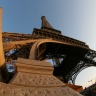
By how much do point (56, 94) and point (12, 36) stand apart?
955cm

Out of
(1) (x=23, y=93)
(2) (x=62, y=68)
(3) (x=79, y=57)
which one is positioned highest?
(1) (x=23, y=93)

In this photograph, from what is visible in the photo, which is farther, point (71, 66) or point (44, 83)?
point (71, 66)

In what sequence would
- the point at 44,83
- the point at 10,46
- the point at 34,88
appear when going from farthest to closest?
the point at 10,46, the point at 44,83, the point at 34,88

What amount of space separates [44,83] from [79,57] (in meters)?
16.1

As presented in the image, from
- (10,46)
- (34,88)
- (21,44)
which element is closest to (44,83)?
(34,88)

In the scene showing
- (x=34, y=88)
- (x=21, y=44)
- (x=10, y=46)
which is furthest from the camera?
(x=21, y=44)

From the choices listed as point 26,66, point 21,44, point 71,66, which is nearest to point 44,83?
point 26,66

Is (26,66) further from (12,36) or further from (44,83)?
(12,36)

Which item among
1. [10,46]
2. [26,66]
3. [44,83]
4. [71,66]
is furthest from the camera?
[71,66]

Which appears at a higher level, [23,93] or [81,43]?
[23,93]

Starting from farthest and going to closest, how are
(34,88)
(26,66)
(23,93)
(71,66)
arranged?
(71,66)
(26,66)
(34,88)
(23,93)

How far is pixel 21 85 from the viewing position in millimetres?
2238

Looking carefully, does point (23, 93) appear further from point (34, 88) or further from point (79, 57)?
point (79, 57)

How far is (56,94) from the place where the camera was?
2158mm
